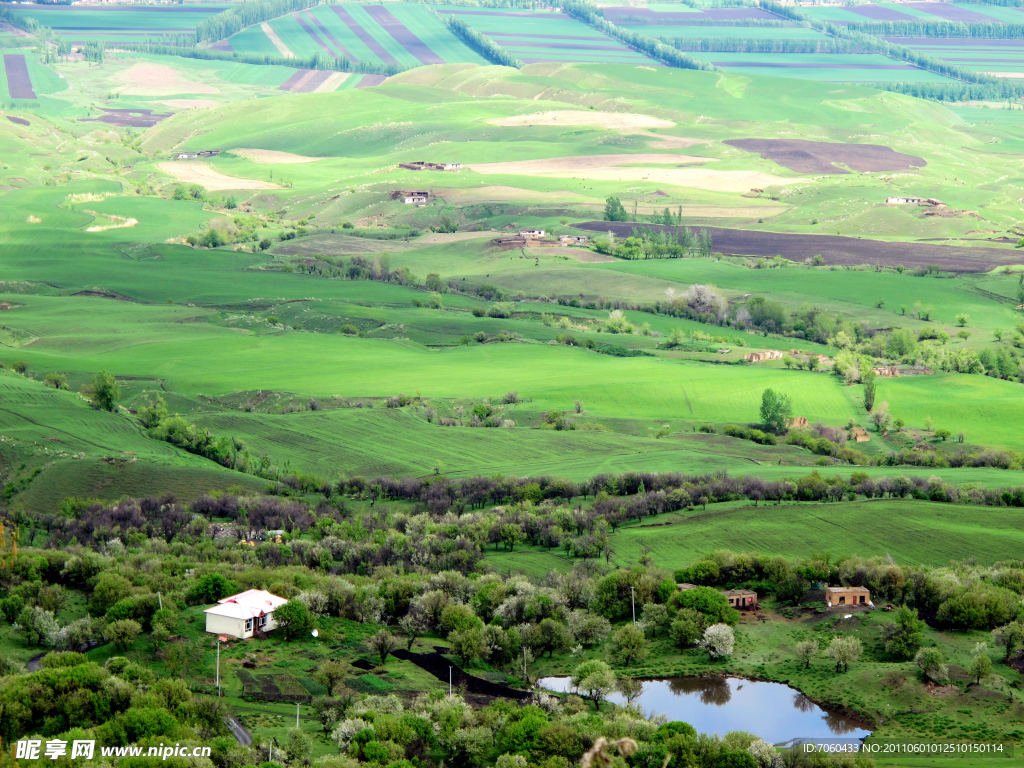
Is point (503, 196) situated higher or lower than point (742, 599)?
higher

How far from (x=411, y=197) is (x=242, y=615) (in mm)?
147917

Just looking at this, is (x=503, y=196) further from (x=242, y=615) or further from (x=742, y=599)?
(x=242, y=615)

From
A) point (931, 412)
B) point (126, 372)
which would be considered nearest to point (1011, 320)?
point (931, 412)

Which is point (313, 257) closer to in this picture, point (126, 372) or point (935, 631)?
point (126, 372)

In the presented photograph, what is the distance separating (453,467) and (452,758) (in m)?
45.1

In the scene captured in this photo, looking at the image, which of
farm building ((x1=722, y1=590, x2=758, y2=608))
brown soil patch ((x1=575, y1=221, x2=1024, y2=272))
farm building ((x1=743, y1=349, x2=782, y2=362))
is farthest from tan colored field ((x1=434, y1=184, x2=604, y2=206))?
farm building ((x1=722, y1=590, x2=758, y2=608))

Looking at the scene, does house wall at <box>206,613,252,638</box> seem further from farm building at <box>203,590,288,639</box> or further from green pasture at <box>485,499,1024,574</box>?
green pasture at <box>485,499,1024,574</box>

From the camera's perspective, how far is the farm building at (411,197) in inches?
7598

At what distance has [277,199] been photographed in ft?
652

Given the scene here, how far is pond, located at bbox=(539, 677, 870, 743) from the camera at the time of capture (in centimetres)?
4541

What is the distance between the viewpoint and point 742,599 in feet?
188

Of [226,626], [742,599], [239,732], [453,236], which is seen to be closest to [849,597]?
[742,599]

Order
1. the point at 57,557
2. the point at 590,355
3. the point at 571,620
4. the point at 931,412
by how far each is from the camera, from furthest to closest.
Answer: the point at 590,355 < the point at 931,412 < the point at 57,557 < the point at 571,620

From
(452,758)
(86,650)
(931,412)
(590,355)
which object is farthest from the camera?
(590,355)
